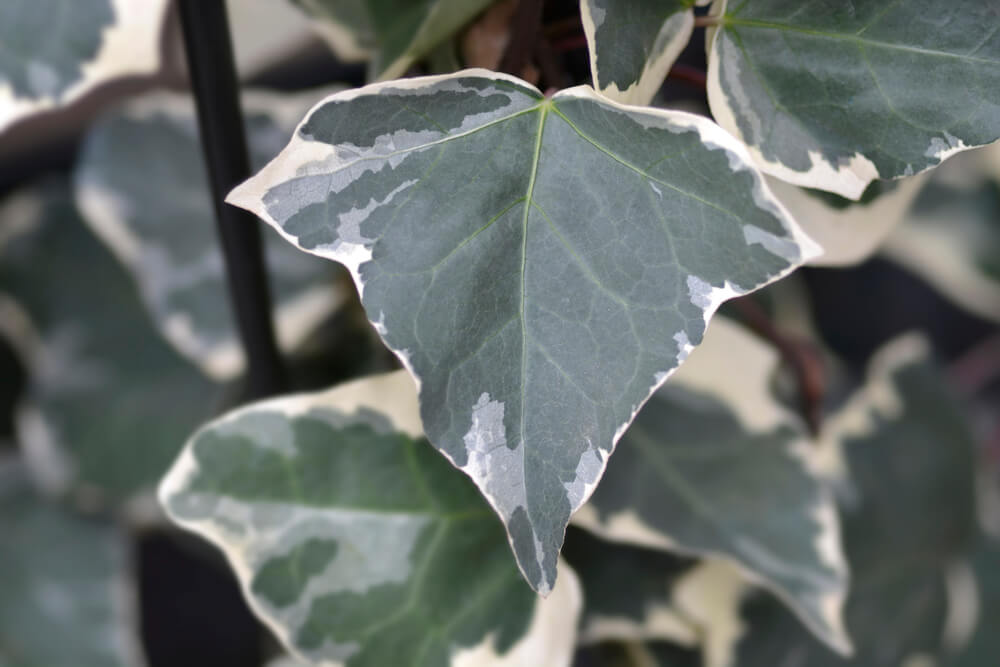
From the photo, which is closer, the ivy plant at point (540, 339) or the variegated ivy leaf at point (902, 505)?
the ivy plant at point (540, 339)

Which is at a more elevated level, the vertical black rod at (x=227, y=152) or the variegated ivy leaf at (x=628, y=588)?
the vertical black rod at (x=227, y=152)

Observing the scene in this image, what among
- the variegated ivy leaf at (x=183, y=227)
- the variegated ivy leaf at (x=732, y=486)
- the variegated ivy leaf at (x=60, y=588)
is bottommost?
the variegated ivy leaf at (x=60, y=588)

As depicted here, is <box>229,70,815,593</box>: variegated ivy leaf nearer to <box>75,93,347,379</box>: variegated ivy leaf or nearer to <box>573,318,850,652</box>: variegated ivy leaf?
<box>573,318,850,652</box>: variegated ivy leaf

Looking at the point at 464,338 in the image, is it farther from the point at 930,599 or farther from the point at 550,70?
the point at 930,599

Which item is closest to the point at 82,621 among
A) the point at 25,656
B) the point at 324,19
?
the point at 25,656

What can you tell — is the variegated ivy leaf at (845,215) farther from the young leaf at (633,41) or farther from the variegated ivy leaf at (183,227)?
the variegated ivy leaf at (183,227)

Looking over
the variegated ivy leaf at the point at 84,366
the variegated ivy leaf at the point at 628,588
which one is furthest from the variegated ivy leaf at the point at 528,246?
the variegated ivy leaf at the point at 84,366

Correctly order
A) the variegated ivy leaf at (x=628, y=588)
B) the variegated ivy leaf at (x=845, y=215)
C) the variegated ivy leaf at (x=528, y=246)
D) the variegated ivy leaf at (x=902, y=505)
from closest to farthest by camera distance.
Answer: the variegated ivy leaf at (x=528, y=246), the variegated ivy leaf at (x=845, y=215), the variegated ivy leaf at (x=628, y=588), the variegated ivy leaf at (x=902, y=505)

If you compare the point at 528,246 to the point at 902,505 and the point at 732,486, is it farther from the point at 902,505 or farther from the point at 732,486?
the point at 902,505

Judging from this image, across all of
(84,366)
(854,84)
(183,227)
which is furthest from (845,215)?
(84,366)
